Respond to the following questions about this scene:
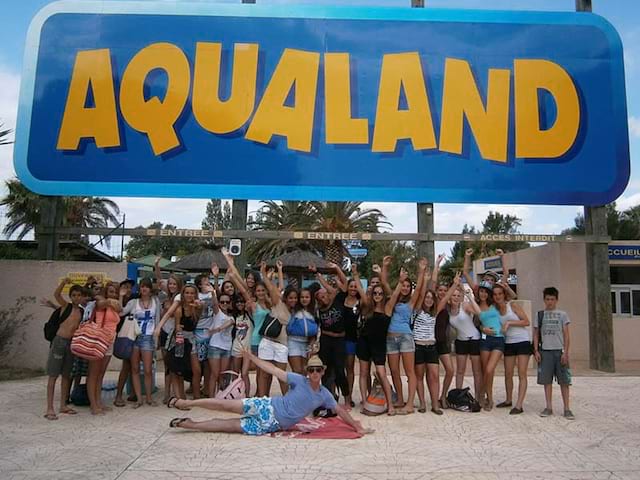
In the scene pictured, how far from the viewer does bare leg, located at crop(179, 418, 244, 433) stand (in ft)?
18.0

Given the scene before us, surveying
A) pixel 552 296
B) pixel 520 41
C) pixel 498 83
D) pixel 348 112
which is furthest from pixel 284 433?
pixel 520 41

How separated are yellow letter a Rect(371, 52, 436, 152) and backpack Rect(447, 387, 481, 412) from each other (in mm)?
5185

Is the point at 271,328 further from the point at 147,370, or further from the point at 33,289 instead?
the point at 33,289

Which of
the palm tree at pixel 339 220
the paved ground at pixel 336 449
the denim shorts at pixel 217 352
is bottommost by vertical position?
the paved ground at pixel 336 449

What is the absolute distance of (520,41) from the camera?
10891mm

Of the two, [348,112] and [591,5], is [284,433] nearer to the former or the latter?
[348,112]

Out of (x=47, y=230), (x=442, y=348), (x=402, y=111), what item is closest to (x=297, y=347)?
(x=442, y=348)

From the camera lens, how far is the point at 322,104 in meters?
10.6

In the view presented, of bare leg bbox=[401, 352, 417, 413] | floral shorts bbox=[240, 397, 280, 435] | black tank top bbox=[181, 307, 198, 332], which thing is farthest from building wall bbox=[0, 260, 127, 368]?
bare leg bbox=[401, 352, 417, 413]

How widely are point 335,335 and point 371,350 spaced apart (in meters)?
0.48

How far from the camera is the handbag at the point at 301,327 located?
667cm

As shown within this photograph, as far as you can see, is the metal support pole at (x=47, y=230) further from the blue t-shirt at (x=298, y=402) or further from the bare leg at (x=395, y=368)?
the bare leg at (x=395, y=368)

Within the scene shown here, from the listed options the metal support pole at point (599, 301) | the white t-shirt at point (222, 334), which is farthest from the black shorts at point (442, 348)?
the metal support pole at point (599, 301)

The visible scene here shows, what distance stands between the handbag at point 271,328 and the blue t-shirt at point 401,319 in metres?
1.39
